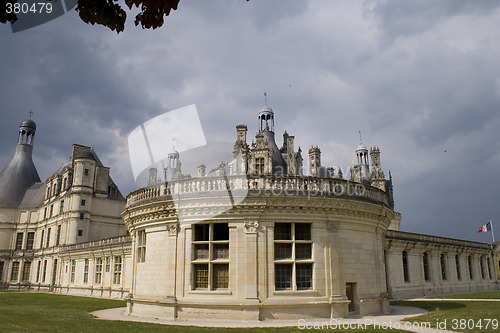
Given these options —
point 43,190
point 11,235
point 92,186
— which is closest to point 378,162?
point 92,186

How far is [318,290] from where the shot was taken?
1480 cm

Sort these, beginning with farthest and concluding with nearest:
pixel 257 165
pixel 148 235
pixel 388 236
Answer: pixel 257 165 < pixel 388 236 < pixel 148 235

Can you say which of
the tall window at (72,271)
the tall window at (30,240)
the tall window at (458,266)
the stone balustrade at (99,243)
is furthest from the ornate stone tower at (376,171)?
the tall window at (30,240)

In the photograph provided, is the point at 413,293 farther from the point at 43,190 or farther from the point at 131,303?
the point at 43,190

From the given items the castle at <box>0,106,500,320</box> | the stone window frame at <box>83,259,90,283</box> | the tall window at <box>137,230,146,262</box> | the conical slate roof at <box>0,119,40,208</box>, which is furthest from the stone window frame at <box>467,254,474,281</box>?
the conical slate roof at <box>0,119,40,208</box>

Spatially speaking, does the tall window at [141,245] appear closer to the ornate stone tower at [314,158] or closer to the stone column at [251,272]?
the stone column at [251,272]

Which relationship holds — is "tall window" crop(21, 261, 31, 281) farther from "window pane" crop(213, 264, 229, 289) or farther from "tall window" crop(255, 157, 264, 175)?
"window pane" crop(213, 264, 229, 289)

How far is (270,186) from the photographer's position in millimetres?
15023

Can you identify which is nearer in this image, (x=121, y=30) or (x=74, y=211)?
(x=121, y=30)

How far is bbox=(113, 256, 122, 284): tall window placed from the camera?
3478 centimetres

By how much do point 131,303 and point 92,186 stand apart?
34209mm

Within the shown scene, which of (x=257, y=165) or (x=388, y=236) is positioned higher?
(x=257, y=165)

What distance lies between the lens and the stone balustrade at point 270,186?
49.2ft

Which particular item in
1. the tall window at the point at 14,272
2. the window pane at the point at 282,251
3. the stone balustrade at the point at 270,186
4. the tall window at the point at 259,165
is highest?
the tall window at the point at 259,165
